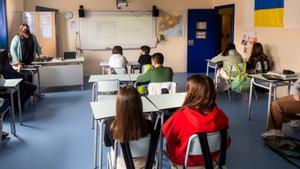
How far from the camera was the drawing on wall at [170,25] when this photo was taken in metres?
8.61

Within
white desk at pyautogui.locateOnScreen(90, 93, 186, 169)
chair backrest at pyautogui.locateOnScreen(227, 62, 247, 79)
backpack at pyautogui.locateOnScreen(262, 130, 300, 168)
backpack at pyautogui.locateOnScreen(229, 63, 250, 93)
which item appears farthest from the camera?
chair backrest at pyautogui.locateOnScreen(227, 62, 247, 79)

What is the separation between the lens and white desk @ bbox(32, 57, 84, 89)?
21.1 feet

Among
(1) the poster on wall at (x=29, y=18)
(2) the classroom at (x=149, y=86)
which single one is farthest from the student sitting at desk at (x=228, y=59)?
(1) the poster on wall at (x=29, y=18)

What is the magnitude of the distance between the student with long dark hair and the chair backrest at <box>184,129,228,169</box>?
158 inches

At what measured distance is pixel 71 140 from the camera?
3785 mm

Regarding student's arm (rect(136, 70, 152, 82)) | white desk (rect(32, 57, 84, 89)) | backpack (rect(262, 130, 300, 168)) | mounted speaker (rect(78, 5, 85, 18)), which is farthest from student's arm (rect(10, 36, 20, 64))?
backpack (rect(262, 130, 300, 168))

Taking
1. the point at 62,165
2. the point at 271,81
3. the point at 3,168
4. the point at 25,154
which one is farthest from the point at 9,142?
the point at 271,81

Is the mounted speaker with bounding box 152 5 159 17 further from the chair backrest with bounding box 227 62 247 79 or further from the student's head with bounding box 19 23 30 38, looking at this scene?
the student's head with bounding box 19 23 30 38

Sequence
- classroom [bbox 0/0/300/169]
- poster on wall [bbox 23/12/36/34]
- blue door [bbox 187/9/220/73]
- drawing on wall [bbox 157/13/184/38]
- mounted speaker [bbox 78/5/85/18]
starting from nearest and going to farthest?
classroom [bbox 0/0/300/169] < poster on wall [bbox 23/12/36/34] < mounted speaker [bbox 78/5/85/18] < drawing on wall [bbox 157/13/184/38] < blue door [bbox 187/9/220/73]

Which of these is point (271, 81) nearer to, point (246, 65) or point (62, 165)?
point (246, 65)

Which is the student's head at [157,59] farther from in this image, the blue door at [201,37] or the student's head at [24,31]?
the blue door at [201,37]

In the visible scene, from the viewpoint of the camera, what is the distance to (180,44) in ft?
29.1

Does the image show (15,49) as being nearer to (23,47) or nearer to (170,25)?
(23,47)

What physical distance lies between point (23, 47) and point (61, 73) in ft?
3.51
